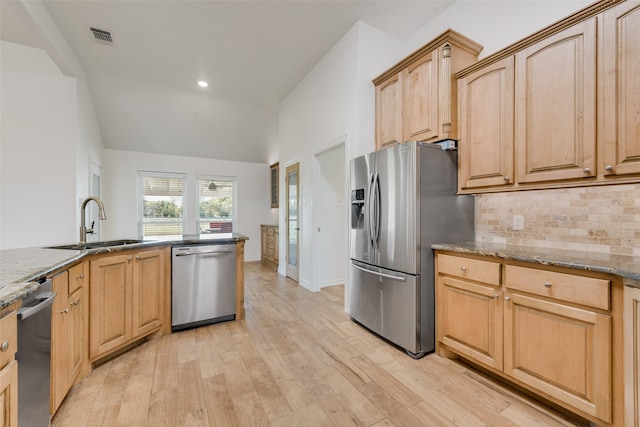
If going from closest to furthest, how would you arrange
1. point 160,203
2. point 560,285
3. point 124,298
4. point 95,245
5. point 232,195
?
point 560,285
point 124,298
point 95,245
point 160,203
point 232,195

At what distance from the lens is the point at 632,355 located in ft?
4.14

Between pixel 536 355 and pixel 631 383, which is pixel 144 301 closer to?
pixel 536 355

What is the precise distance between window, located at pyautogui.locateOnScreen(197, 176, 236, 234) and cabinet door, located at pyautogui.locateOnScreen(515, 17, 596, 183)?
5794 mm

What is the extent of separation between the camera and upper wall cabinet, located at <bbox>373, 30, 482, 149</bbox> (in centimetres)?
227

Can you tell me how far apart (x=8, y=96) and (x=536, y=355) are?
5.21 m

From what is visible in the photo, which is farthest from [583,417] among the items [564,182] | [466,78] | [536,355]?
[466,78]

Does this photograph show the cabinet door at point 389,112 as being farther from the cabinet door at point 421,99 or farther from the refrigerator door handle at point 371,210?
the refrigerator door handle at point 371,210

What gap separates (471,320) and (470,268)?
1.24ft

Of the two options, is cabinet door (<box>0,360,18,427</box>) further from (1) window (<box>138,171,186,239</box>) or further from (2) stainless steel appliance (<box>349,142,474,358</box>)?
(1) window (<box>138,171,186,239</box>)

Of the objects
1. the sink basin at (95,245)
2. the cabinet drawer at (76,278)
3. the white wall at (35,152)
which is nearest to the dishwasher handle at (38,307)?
the cabinet drawer at (76,278)

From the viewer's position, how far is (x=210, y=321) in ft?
9.34

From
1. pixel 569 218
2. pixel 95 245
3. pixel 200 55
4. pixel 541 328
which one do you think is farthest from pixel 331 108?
pixel 541 328

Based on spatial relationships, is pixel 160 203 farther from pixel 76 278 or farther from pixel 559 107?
pixel 559 107

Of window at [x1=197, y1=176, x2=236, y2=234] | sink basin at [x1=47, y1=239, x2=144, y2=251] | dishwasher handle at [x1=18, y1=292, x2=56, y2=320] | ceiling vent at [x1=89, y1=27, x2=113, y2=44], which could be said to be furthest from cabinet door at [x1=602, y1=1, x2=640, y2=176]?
window at [x1=197, y1=176, x2=236, y2=234]
